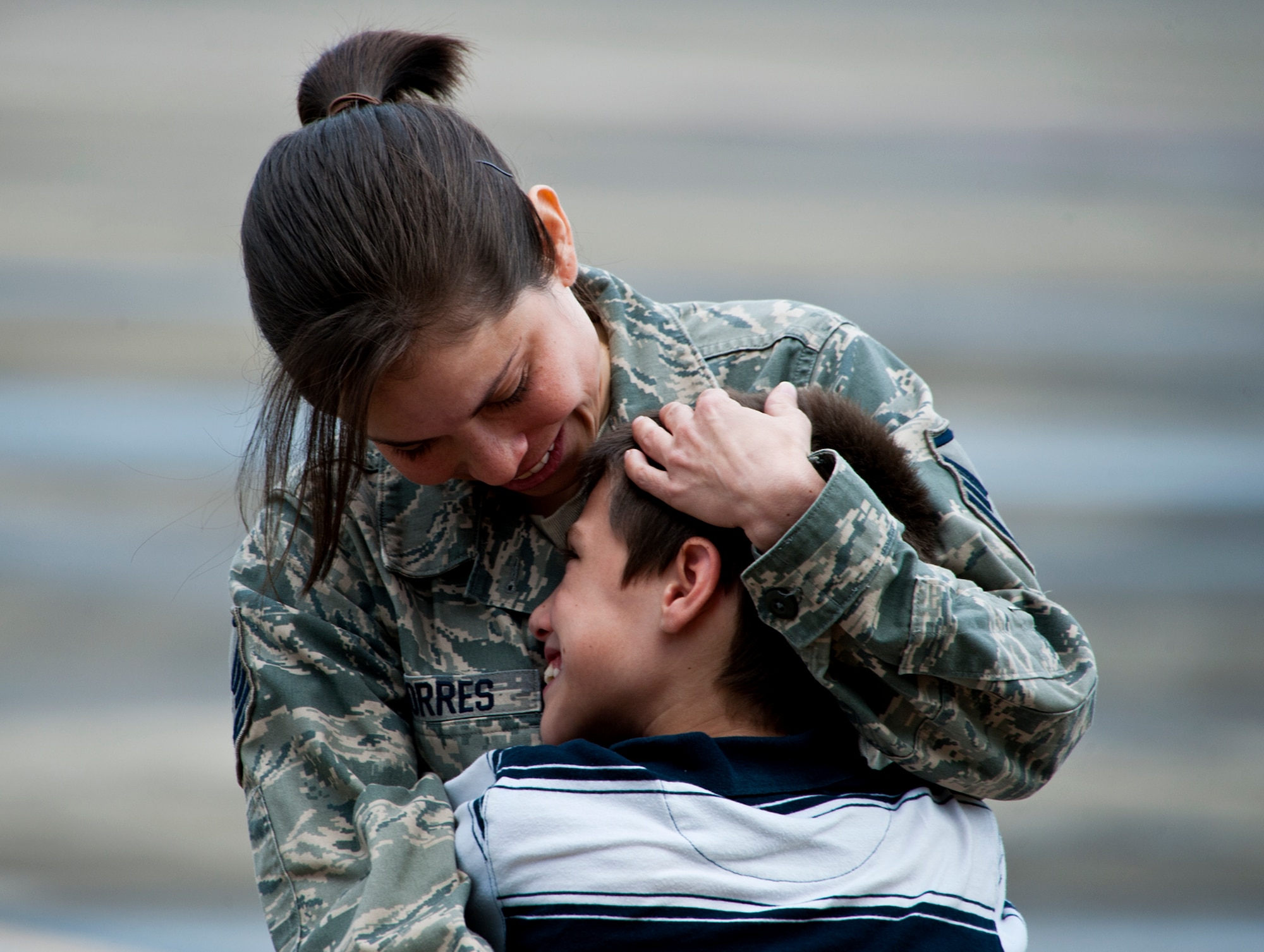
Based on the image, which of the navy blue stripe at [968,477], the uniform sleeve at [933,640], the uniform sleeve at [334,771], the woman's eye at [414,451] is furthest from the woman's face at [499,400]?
the navy blue stripe at [968,477]

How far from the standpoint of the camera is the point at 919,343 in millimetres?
2295

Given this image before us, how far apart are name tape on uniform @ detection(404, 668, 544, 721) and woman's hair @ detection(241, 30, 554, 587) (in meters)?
0.22

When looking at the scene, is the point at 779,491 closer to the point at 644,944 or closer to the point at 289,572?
the point at 644,944

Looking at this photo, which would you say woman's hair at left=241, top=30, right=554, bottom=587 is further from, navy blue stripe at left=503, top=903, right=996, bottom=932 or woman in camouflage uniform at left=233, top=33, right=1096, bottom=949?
navy blue stripe at left=503, top=903, right=996, bottom=932

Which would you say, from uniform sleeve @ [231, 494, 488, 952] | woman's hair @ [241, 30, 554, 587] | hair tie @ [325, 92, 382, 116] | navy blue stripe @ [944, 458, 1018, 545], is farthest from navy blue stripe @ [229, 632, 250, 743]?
navy blue stripe @ [944, 458, 1018, 545]

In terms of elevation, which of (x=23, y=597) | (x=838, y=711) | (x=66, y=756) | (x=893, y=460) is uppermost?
(x=893, y=460)

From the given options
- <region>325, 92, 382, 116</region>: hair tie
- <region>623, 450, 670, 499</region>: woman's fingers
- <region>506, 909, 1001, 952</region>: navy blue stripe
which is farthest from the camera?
<region>325, 92, 382, 116</region>: hair tie

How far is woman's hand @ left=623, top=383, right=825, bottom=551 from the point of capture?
1072 mm

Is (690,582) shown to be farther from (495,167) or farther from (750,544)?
(495,167)

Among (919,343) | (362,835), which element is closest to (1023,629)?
(362,835)

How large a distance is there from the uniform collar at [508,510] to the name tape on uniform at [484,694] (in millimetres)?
88

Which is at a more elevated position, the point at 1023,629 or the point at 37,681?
the point at 1023,629

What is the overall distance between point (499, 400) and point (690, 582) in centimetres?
29

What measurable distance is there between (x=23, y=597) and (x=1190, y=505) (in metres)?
2.38
